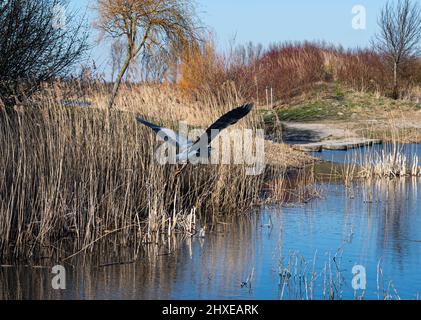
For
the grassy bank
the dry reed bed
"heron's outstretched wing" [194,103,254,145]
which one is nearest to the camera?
the dry reed bed

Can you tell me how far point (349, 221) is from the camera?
8.68m

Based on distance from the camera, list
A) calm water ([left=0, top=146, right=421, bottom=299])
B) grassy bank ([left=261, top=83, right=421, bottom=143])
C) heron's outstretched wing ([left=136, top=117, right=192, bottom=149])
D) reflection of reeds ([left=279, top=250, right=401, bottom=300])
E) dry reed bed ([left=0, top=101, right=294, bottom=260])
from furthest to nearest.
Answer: grassy bank ([left=261, top=83, right=421, bottom=143]) < heron's outstretched wing ([left=136, top=117, right=192, bottom=149]) < dry reed bed ([left=0, top=101, right=294, bottom=260]) < calm water ([left=0, top=146, right=421, bottom=299]) < reflection of reeds ([left=279, top=250, right=401, bottom=300])

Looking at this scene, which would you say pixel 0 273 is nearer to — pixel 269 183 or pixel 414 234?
pixel 414 234

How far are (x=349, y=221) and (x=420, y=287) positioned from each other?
2.70 meters

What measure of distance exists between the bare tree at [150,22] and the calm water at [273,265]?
12.5m

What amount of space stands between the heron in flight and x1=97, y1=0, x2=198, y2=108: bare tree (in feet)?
42.6

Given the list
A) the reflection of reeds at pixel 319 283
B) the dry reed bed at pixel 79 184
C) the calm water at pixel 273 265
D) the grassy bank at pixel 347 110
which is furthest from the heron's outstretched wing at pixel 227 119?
the grassy bank at pixel 347 110

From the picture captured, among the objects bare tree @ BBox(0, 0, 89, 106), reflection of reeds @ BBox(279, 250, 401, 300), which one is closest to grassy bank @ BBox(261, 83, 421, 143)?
bare tree @ BBox(0, 0, 89, 106)

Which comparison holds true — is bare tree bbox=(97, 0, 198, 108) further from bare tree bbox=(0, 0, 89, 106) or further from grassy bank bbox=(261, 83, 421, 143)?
bare tree bbox=(0, 0, 89, 106)

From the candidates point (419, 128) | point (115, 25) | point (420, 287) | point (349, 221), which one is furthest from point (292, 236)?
point (115, 25)

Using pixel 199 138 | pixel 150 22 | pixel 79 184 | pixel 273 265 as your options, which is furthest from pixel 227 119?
pixel 150 22

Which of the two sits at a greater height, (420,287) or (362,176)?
(362,176)

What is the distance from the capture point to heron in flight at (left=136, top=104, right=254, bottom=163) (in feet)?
25.2

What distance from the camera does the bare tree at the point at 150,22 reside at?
67.9 feet
